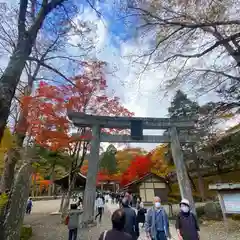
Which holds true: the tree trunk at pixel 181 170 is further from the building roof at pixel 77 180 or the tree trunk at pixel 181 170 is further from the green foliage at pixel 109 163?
the green foliage at pixel 109 163

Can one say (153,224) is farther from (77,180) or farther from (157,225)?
(77,180)

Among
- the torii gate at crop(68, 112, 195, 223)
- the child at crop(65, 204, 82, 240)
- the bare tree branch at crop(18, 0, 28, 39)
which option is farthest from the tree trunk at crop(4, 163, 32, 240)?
the torii gate at crop(68, 112, 195, 223)

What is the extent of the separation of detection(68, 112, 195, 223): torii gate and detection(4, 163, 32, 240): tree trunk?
427 centimetres

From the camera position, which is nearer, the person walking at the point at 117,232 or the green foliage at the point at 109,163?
the person walking at the point at 117,232

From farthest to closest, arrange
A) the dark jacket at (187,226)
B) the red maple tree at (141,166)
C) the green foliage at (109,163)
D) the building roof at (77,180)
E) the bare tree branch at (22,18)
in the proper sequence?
the green foliage at (109,163) → the red maple tree at (141,166) → the building roof at (77,180) → the bare tree branch at (22,18) → the dark jacket at (187,226)

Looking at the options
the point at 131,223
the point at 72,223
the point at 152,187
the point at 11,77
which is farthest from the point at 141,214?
the point at 152,187

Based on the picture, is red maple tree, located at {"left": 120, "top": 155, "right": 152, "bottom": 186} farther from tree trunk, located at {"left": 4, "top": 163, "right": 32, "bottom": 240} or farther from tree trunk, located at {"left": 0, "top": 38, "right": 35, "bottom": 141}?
tree trunk, located at {"left": 0, "top": 38, "right": 35, "bottom": 141}

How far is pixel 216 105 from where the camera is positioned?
9.52 m

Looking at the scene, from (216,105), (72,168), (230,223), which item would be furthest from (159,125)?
(72,168)

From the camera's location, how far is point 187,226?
4.07 m

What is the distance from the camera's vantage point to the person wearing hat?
157 inches

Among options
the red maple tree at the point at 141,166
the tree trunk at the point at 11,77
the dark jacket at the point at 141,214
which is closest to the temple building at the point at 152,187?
the red maple tree at the point at 141,166

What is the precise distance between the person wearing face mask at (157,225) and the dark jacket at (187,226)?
0.72m

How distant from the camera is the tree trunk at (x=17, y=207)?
519 cm
